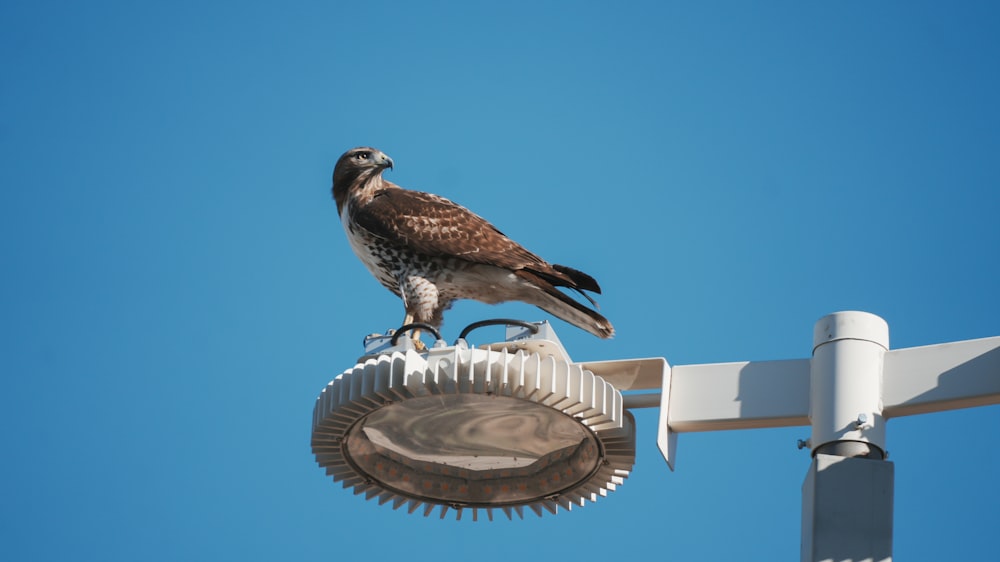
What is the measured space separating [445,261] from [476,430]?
2639mm

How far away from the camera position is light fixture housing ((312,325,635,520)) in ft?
11.0

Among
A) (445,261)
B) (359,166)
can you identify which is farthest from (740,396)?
(359,166)

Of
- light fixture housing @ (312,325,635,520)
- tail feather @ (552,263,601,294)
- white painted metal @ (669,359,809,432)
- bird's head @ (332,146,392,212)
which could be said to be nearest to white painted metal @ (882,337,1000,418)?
white painted metal @ (669,359,809,432)

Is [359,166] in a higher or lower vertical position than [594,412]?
higher

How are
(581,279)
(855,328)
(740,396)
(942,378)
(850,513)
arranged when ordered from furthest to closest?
1. (581,279)
2. (740,396)
3. (855,328)
4. (942,378)
5. (850,513)

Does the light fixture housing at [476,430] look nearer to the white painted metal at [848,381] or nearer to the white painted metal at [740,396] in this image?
the white painted metal at [740,396]

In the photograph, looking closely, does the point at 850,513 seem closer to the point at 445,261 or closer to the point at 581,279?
the point at 581,279

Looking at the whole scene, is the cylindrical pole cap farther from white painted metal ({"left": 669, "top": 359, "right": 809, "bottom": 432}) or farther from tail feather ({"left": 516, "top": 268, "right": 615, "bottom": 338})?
tail feather ({"left": 516, "top": 268, "right": 615, "bottom": 338})

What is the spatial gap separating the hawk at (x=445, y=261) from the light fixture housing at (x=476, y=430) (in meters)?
1.99

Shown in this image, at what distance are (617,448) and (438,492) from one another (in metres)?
0.58

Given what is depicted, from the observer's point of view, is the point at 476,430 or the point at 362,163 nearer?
the point at 476,430

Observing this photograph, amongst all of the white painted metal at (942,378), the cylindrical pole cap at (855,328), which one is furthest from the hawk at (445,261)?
the white painted metal at (942,378)

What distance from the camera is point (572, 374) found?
3404 mm

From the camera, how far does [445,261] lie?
625 cm
